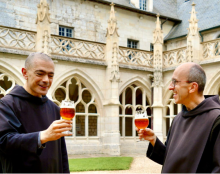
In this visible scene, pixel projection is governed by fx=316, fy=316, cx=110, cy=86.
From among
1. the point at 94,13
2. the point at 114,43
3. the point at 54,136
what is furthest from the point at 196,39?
the point at 54,136

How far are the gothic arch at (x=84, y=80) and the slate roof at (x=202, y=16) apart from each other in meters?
6.71

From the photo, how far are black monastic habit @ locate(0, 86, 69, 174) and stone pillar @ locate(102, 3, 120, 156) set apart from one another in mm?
10117

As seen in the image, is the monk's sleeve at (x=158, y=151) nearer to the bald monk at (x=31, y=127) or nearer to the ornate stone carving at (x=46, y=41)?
the bald monk at (x=31, y=127)

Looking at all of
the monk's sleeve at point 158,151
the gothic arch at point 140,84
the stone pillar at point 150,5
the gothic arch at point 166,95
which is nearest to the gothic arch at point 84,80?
the gothic arch at point 140,84

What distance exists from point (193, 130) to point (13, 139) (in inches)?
50.8

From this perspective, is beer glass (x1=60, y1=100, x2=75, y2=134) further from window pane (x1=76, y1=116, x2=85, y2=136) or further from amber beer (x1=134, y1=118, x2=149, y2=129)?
window pane (x1=76, y1=116, x2=85, y2=136)

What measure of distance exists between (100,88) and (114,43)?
192 cm

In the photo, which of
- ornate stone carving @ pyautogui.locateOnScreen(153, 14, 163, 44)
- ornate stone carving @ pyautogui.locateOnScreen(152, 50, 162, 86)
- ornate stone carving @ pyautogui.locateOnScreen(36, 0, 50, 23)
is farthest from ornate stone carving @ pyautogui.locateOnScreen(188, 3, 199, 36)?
ornate stone carving @ pyautogui.locateOnScreen(36, 0, 50, 23)

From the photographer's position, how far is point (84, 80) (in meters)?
12.8

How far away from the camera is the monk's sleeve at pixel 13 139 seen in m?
1.99

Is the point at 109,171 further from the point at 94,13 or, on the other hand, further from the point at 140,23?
the point at 140,23

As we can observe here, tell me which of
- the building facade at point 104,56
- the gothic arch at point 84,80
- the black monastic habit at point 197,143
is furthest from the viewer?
the gothic arch at point 84,80

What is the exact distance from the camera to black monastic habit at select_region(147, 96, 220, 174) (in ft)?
7.34

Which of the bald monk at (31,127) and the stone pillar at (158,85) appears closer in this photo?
the bald monk at (31,127)
